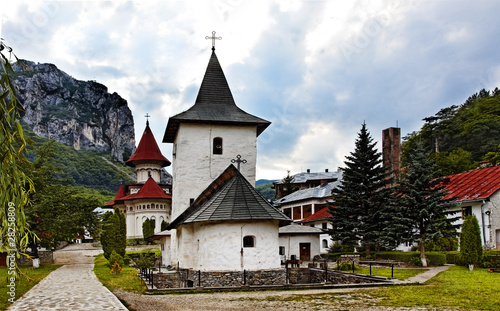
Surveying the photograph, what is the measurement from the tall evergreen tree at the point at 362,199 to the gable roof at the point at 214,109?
7.66 m

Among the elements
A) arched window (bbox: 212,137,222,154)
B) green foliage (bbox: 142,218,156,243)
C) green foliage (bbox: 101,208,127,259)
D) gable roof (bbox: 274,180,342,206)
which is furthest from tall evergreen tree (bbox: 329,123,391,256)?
green foliage (bbox: 142,218,156,243)

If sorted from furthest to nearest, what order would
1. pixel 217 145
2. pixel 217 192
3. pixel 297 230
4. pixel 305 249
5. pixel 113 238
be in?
pixel 305 249
pixel 297 230
pixel 113 238
pixel 217 145
pixel 217 192

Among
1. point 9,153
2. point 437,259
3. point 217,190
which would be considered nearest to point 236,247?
point 217,190

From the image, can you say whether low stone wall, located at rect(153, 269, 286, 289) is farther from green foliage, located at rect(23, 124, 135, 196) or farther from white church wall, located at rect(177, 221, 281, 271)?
green foliage, located at rect(23, 124, 135, 196)

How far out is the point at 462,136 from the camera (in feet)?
207

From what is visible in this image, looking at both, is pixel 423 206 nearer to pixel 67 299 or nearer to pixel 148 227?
pixel 67 299

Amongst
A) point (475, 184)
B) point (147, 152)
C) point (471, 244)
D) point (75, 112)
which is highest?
point (75, 112)

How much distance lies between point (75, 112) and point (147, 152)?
10928 cm

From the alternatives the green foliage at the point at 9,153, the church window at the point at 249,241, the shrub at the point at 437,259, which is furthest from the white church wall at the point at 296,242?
the green foliage at the point at 9,153

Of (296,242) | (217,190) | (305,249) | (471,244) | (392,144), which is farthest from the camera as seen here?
(392,144)

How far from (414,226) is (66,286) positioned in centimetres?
1822

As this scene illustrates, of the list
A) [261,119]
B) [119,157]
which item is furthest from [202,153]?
[119,157]

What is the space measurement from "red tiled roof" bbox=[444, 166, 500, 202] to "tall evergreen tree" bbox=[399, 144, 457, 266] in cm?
331

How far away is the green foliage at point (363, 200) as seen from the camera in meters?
29.7
